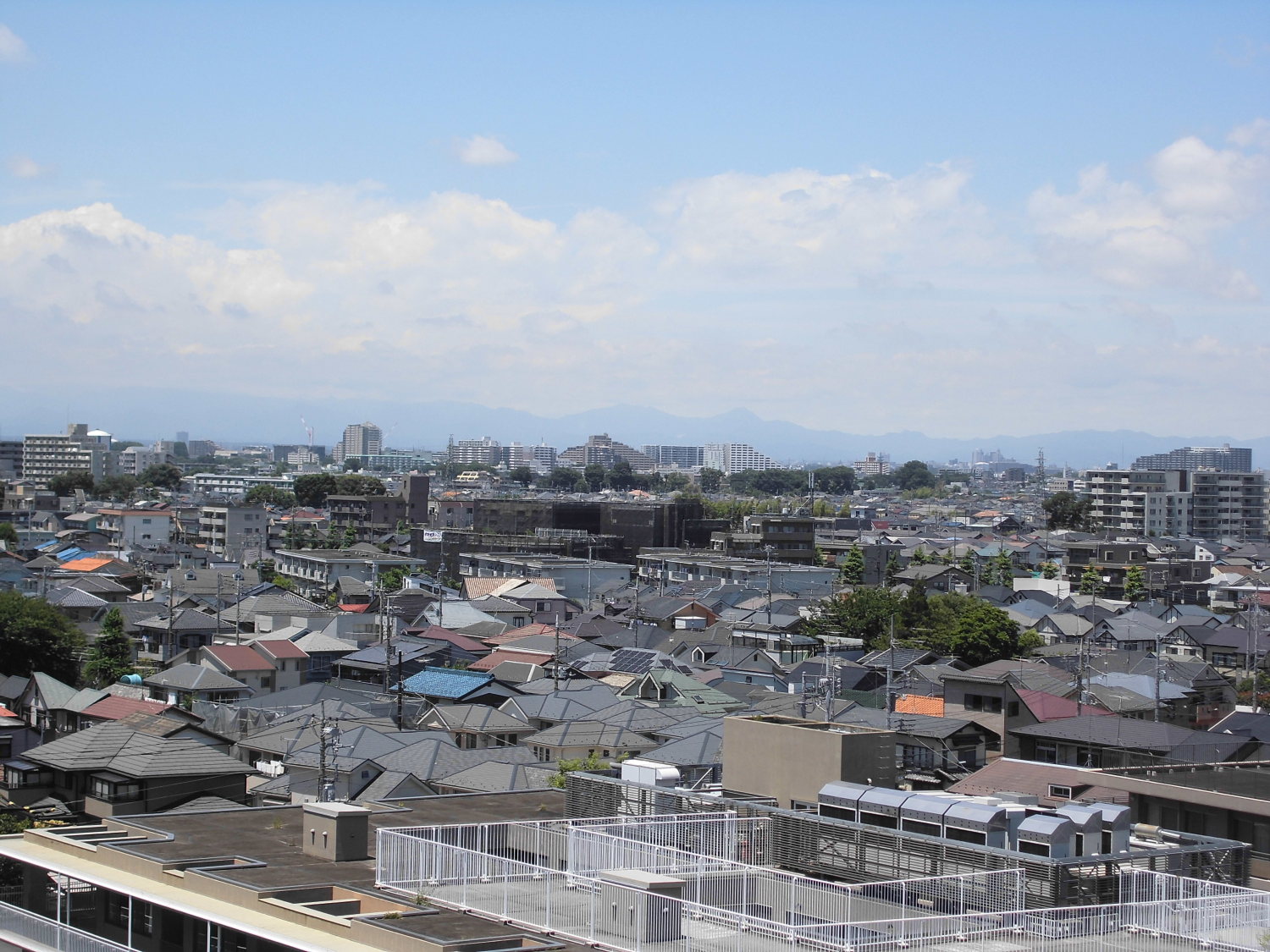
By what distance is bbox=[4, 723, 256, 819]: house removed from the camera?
17516 millimetres

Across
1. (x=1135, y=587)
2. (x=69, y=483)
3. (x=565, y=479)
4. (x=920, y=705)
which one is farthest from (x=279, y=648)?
(x=565, y=479)

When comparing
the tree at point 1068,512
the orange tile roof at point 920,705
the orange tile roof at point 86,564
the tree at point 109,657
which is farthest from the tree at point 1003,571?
the orange tile roof at point 86,564

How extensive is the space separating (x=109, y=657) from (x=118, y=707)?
7.95 m

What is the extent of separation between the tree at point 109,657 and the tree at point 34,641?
41 cm

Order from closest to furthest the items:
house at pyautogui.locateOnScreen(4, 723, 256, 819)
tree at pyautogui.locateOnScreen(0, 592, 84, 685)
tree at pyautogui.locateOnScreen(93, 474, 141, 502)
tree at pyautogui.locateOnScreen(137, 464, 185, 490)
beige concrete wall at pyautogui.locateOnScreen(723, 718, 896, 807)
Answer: beige concrete wall at pyautogui.locateOnScreen(723, 718, 896, 807) < house at pyautogui.locateOnScreen(4, 723, 256, 819) < tree at pyautogui.locateOnScreen(0, 592, 84, 685) < tree at pyautogui.locateOnScreen(93, 474, 141, 502) < tree at pyautogui.locateOnScreen(137, 464, 185, 490)

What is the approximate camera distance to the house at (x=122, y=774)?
17.5 m

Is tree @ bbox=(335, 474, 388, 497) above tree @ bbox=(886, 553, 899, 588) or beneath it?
above

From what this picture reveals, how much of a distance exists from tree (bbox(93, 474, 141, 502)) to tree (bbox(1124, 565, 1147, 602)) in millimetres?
69845

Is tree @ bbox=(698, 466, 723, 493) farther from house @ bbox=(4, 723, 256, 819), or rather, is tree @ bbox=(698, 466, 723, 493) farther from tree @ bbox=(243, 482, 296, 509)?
house @ bbox=(4, 723, 256, 819)

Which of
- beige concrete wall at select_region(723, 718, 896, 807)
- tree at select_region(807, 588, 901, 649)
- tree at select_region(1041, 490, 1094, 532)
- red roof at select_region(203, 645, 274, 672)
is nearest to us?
beige concrete wall at select_region(723, 718, 896, 807)

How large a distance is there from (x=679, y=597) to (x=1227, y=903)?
36593 millimetres

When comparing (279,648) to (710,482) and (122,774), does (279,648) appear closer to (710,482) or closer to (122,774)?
(122,774)

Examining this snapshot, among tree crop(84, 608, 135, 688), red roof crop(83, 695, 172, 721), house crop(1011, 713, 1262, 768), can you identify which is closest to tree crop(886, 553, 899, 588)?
tree crop(84, 608, 135, 688)

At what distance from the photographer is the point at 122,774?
17.5m
